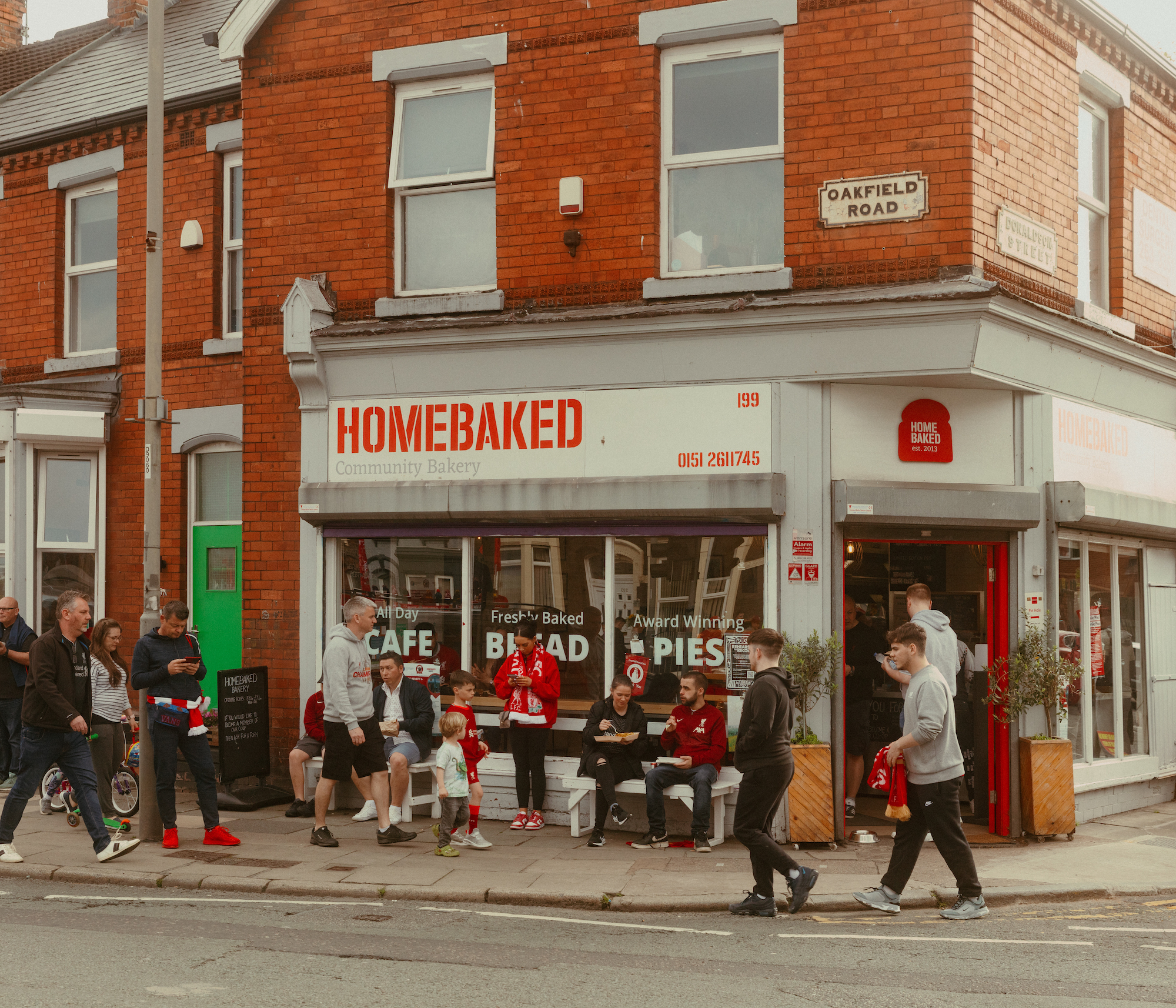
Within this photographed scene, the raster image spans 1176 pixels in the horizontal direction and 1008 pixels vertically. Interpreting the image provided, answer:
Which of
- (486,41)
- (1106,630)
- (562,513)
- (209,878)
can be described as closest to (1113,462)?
(1106,630)

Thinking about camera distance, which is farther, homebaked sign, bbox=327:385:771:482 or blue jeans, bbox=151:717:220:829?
homebaked sign, bbox=327:385:771:482

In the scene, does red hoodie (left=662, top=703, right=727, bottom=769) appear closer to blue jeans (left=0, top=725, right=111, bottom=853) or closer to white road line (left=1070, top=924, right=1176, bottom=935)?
white road line (left=1070, top=924, right=1176, bottom=935)

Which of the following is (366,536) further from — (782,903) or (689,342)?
(782,903)

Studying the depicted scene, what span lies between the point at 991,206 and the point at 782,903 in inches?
225

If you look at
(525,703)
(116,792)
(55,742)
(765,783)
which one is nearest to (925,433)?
(765,783)

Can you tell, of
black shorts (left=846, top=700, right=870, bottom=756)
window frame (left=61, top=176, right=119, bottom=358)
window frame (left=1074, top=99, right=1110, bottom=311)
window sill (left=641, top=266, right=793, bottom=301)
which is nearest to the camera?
window sill (left=641, top=266, right=793, bottom=301)

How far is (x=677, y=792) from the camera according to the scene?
9797mm

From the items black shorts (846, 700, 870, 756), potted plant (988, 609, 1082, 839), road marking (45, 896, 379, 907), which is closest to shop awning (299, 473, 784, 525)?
black shorts (846, 700, 870, 756)

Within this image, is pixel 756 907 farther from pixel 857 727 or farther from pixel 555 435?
pixel 555 435

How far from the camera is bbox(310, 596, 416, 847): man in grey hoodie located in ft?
31.6

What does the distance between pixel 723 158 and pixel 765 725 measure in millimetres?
5211

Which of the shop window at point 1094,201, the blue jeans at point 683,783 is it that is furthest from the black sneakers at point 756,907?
the shop window at point 1094,201

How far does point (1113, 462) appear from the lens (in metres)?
11.9

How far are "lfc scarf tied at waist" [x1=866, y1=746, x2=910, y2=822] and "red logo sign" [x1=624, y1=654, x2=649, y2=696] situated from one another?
3241mm
